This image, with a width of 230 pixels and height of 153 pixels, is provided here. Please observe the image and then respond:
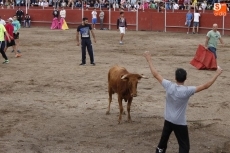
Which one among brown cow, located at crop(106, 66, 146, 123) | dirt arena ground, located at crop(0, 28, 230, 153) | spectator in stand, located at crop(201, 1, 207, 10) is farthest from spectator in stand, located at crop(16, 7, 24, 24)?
brown cow, located at crop(106, 66, 146, 123)

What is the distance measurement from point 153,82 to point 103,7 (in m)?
25.1

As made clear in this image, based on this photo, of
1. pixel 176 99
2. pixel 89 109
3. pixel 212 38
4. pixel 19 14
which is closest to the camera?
pixel 176 99

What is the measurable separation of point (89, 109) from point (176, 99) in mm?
4703

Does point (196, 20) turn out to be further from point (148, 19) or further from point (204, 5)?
point (148, 19)

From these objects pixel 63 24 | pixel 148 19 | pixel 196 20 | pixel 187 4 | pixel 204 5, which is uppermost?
pixel 187 4

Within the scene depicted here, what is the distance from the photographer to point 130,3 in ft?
125

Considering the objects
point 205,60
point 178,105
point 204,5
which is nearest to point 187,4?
point 204,5

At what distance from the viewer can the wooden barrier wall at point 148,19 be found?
3231 cm

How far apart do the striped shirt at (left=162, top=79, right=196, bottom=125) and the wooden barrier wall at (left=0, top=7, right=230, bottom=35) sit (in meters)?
25.7

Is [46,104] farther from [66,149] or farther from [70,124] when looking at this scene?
[66,149]

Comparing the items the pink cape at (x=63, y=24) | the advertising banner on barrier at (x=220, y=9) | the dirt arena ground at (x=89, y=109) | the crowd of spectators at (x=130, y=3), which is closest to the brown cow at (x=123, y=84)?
the dirt arena ground at (x=89, y=109)

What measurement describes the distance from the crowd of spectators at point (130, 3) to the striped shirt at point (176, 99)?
1068 inches

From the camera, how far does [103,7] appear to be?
3856 cm

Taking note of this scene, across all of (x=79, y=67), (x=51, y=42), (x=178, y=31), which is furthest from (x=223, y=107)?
(x=178, y=31)
